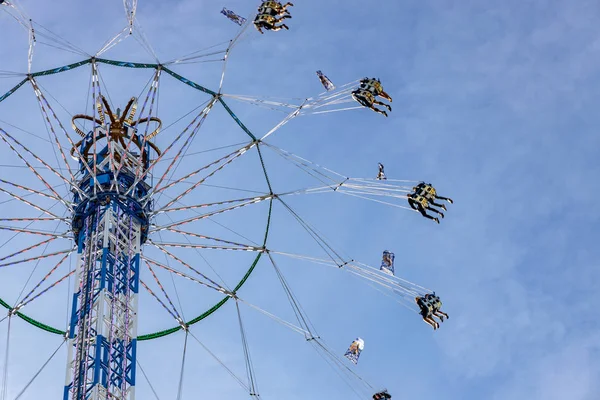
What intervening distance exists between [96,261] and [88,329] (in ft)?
13.4

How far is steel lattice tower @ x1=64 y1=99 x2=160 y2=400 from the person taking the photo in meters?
54.1

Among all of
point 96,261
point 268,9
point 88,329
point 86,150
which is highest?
point 268,9

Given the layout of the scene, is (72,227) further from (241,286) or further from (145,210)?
(241,286)

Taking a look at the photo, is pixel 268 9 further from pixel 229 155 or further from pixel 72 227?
pixel 72 227

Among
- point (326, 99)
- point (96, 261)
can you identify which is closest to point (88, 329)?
point (96, 261)

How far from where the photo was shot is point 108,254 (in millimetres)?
58344

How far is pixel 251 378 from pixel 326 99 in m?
16.5

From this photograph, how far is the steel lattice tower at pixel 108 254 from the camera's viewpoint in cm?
5406

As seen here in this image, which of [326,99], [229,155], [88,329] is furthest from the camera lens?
[326,99]

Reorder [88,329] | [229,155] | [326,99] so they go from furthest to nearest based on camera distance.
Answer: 1. [326,99]
2. [229,155]
3. [88,329]

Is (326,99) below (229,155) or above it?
above

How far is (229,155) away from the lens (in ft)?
198

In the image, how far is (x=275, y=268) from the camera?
63.1 m

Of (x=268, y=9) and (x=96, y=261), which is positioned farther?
(x=268, y=9)
